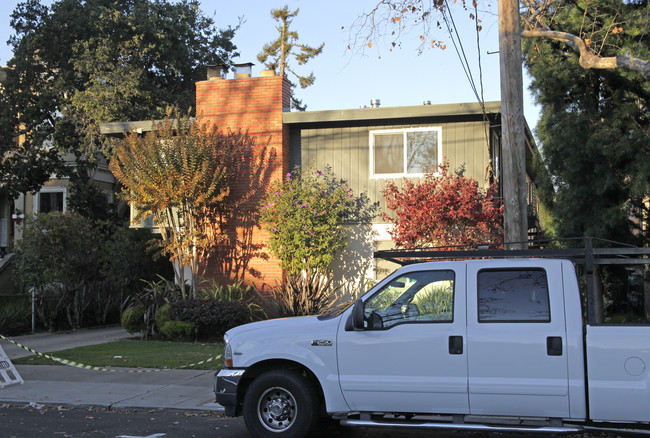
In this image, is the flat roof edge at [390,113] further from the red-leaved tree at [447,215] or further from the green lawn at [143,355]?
the green lawn at [143,355]

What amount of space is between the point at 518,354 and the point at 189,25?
2659 cm

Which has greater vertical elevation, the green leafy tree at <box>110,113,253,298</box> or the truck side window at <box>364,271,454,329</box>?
the green leafy tree at <box>110,113,253,298</box>

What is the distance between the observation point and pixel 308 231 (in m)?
15.7

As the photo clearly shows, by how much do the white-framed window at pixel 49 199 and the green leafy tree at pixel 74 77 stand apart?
2036mm

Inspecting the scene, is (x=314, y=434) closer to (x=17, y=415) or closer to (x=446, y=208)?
(x=17, y=415)

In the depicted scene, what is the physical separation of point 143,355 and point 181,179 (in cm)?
450

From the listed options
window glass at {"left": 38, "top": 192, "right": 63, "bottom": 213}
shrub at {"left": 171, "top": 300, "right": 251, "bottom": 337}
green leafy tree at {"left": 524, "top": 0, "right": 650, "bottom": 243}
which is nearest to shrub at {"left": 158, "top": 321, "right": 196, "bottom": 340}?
shrub at {"left": 171, "top": 300, "right": 251, "bottom": 337}

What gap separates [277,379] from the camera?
6.80 metres

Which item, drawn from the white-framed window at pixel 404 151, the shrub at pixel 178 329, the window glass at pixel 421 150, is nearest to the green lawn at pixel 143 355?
the shrub at pixel 178 329

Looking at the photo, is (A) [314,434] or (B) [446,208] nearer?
(A) [314,434]

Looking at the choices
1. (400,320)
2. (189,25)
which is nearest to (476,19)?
(400,320)

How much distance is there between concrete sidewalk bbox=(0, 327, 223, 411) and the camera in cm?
911

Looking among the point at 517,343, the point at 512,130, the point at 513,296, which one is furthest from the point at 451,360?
the point at 512,130

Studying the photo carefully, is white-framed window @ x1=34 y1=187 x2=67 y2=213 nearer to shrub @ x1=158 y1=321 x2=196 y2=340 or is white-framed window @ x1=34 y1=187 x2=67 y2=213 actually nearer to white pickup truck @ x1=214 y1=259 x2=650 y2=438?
shrub @ x1=158 y1=321 x2=196 y2=340
